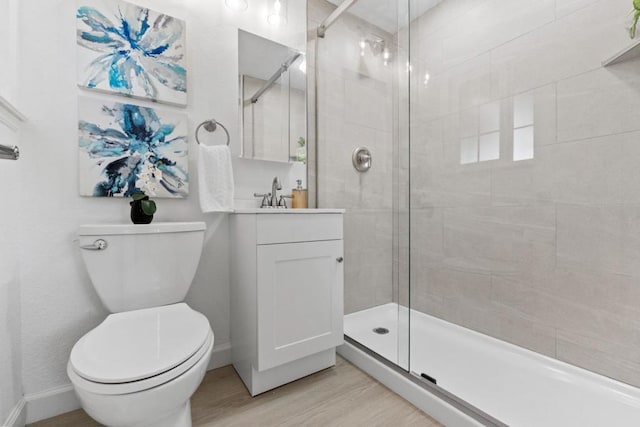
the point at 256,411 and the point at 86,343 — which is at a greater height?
the point at 86,343

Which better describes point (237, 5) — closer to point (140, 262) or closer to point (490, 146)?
point (140, 262)

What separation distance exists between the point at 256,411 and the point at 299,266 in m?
0.61

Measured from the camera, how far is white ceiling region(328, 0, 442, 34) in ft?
5.84

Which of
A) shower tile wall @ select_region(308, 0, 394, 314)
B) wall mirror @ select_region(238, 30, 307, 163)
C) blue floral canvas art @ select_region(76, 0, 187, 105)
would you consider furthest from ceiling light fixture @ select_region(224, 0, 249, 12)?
shower tile wall @ select_region(308, 0, 394, 314)

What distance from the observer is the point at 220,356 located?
5.03ft

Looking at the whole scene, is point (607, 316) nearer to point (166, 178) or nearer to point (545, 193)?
point (545, 193)

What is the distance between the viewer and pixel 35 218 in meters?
1.13

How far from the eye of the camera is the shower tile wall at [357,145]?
6.27 feet

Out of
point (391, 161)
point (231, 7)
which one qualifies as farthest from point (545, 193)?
point (231, 7)

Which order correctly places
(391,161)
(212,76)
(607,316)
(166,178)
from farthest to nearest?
(391,161)
(212,76)
(166,178)
(607,316)

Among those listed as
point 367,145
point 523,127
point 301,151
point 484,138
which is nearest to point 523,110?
point 523,127

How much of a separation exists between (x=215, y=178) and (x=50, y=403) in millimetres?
1122

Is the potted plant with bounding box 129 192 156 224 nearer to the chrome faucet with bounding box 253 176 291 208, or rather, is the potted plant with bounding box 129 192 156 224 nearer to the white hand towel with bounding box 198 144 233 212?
the white hand towel with bounding box 198 144 233 212

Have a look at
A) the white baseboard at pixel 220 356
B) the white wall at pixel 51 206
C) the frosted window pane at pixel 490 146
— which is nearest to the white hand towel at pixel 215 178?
the white wall at pixel 51 206
